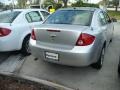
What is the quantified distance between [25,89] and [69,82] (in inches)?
52.4

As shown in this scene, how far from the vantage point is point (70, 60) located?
5051 millimetres

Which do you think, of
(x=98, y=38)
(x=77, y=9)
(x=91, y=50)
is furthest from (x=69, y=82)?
(x=77, y=9)

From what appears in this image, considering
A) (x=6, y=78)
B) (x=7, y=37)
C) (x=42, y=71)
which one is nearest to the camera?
(x=6, y=78)

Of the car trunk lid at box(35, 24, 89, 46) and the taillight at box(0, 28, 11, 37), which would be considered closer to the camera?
the car trunk lid at box(35, 24, 89, 46)

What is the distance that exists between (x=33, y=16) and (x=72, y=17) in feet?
7.83

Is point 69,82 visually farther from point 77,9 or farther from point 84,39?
point 77,9

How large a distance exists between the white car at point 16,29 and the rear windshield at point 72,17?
3.52ft

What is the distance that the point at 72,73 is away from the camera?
5816 mm

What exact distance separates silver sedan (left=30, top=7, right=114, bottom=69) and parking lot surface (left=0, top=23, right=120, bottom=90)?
378 millimetres

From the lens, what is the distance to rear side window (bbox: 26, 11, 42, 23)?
7.66m

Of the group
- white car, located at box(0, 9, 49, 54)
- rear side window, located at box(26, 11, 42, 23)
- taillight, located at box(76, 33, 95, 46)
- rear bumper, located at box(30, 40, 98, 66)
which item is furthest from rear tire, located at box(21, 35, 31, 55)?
taillight, located at box(76, 33, 95, 46)

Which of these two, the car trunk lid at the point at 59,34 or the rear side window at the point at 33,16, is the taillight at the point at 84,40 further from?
the rear side window at the point at 33,16

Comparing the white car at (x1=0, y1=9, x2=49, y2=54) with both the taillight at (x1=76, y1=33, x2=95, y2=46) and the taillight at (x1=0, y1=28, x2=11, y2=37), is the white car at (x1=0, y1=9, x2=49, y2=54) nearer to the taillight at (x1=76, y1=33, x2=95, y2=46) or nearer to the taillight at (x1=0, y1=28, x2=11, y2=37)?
the taillight at (x1=0, y1=28, x2=11, y2=37)

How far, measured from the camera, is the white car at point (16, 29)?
6.52m
